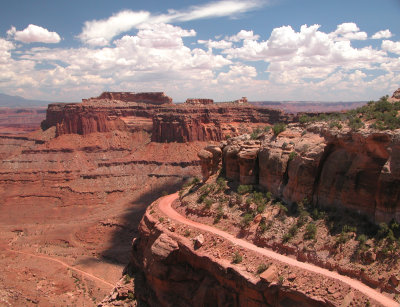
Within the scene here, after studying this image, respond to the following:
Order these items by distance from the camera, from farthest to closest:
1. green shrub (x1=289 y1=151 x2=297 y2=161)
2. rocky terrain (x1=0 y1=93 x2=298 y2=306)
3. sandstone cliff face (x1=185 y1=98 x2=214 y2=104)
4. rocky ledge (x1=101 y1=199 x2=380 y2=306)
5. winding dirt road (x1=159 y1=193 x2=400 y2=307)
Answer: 1. sandstone cliff face (x1=185 y1=98 x2=214 y2=104)
2. rocky terrain (x1=0 y1=93 x2=298 y2=306)
3. green shrub (x1=289 y1=151 x2=297 y2=161)
4. rocky ledge (x1=101 y1=199 x2=380 y2=306)
5. winding dirt road (x1=159 y1=193 x2=400 y2=307)

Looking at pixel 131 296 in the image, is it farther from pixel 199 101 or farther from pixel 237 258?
pixel 199 101

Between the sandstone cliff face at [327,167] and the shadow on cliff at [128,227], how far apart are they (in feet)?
49.1

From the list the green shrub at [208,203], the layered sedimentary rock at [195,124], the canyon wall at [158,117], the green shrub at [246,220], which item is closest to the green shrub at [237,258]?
the green shrub at [246,220]

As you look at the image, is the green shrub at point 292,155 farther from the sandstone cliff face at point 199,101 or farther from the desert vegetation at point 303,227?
the sandstone cliff face at point 199,101

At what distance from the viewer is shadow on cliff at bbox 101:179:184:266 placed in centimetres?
4894

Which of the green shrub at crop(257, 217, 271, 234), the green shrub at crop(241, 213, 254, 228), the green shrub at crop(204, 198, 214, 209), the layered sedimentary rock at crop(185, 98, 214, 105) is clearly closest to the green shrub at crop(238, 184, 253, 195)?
the green shrub at crop(204, 198, 214, 209)

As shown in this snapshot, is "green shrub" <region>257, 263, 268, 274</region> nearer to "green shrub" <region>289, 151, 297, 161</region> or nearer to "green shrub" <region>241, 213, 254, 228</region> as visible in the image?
"green shrub" <region>241, 213, 254, 228</region>

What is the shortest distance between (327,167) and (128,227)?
3914 cm

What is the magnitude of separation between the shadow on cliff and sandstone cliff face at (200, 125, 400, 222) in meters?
15.0

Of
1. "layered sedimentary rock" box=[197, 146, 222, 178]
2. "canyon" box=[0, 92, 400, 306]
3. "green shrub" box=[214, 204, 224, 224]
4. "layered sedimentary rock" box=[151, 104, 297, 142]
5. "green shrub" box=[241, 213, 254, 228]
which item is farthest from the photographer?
"layered sedimentary rock" box=[151, 104, 297, 142]

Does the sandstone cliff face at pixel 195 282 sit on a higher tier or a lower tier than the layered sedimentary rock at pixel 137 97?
lower

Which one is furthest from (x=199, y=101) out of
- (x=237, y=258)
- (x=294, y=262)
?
(x=294, y=262)

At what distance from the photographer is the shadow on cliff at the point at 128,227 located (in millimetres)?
48938

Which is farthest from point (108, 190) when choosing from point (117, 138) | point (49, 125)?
point (49, 125)
